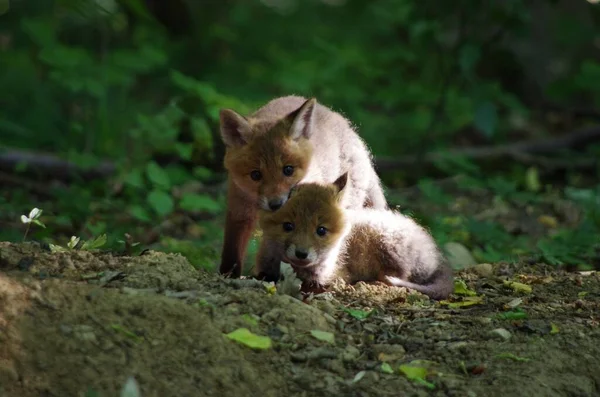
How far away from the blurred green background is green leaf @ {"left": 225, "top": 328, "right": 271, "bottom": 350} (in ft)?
6.87

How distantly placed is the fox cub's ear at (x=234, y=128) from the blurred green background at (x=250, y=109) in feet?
3.01

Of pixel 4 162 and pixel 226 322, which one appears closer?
pixel 226 322

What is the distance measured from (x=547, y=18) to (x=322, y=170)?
797 cm

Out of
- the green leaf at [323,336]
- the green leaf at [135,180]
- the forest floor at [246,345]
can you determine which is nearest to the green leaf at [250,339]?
the forest floor at [246,345]

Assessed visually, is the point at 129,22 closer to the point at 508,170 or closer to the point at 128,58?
the point at 128,58

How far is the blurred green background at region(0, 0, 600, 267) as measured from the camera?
7207 millimetres

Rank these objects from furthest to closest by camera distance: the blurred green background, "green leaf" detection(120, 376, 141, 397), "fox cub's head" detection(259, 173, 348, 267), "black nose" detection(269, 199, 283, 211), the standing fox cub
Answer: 1. the blurred green background
2. the standing fox cub
3. "black nose" detection(269, 199, 283, 211)
4. "fox cub's head" detection(259, 173, 348, 267)
5. "green leaf" detection(120, 376, 141, 397)

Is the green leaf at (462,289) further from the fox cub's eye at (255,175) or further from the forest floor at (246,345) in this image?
the fox cub's eye at (255,175)

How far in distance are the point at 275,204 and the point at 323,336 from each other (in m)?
1.35

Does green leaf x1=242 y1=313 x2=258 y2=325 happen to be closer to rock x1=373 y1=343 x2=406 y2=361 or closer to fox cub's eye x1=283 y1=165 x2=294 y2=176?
rock x1=373 y1=343 x2=406 y2=361

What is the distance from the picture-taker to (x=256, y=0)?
16766 millimetres

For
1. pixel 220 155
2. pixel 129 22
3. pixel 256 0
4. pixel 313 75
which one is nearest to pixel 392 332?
pixel 220 155

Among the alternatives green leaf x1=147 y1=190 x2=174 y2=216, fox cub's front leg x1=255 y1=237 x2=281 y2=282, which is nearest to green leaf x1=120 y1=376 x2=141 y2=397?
fox cub's front leg x1=255 y1=237 x2=281 y2=282

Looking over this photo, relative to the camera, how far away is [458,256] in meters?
6.24
